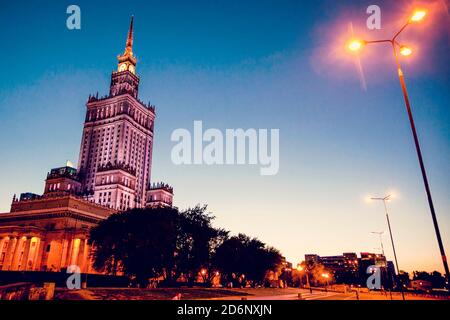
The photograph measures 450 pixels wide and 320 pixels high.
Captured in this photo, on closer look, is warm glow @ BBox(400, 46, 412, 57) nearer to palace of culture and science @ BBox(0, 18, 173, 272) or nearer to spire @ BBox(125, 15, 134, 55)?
palace of culture and science @ BBox(0, 18, 173, 272)

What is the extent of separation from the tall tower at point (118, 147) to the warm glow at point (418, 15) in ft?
423

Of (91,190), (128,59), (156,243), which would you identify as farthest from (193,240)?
(128,59)

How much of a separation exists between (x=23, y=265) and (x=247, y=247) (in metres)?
63.0

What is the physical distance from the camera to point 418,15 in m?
15.3

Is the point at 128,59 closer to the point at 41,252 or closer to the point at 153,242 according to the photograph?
the point at 41,252

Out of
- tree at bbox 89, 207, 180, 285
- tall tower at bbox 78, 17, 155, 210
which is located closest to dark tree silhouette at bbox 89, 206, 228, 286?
tree at bbox 89, 207, 180, 285

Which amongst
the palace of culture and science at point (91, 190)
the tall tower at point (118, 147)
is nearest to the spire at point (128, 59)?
the palace of culture and science at point (91, 190)

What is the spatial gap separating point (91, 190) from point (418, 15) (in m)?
146

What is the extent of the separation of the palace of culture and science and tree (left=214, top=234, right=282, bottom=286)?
128 ft

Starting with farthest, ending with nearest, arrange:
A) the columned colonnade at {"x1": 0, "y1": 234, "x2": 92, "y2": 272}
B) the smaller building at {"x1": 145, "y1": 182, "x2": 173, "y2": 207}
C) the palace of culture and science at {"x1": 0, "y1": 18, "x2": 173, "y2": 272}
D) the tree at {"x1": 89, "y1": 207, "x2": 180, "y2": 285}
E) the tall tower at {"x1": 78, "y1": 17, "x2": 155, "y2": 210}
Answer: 1. the smaller building at {"x1": 145, "y1": 182, "x2": 173, "y2": 207}
2. the tall tower at {"x1": 78, "y1": 17, "x2": 155, "y2": 210}
3. the palace of culture and science at {"x1": 0, "y1": 18, "x2": 173, "y2": 272}
4. the columned colonnade at {"x1": 0, "y1": 234, "x2": 92, "y2": 272}
5. the tree at {"x1": 89, "y1": 207, "x2": 180, "y2": 285}

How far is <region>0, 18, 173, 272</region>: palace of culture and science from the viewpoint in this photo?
8750cm

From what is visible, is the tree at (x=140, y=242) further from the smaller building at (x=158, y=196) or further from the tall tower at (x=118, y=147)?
the smaller building at (x=158, y=196)
